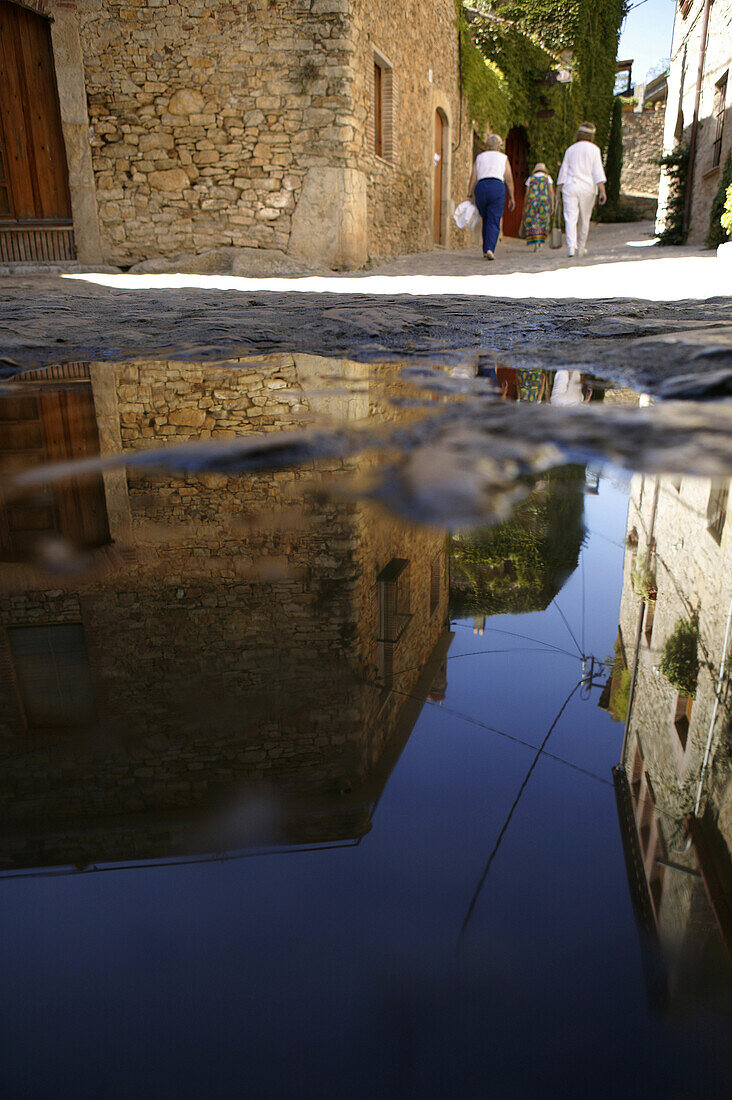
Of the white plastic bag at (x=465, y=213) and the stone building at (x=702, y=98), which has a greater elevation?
the stone building at (x=702, y=98)

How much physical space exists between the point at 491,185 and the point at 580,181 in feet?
3.92

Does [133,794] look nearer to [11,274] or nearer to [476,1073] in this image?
[476,1073]

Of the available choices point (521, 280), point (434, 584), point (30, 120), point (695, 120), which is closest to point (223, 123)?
point (30, 120)

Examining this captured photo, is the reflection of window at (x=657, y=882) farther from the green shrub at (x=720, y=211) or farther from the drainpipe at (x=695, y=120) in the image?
the drainpipe at (x=695, y=120)

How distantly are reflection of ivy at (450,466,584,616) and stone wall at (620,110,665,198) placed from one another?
83.3 ft

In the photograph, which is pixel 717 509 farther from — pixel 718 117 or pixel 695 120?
pixel 695 120

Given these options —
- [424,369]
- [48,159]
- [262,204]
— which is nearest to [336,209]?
[262,204]

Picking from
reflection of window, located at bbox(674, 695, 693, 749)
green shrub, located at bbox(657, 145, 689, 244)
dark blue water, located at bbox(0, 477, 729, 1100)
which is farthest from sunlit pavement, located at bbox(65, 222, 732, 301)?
dark blue water, located at bbox(0, 477, 729, 1100)

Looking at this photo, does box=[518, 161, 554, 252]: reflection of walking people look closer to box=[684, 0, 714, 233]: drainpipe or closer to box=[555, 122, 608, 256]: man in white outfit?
box=[555, 122, 608, 256]: man in white outfit

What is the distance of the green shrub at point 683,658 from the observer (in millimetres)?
735

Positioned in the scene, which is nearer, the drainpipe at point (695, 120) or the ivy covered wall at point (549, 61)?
the drainpipe at point (695, 120)

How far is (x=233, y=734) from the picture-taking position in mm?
688

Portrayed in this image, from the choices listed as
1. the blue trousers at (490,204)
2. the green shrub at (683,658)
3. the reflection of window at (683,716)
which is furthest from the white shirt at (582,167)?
the reflection of window at (683,716)

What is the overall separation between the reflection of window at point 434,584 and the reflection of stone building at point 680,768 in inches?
8.8
